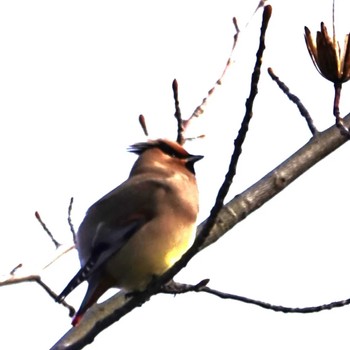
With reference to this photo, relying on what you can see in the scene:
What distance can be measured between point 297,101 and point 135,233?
102 centimetres

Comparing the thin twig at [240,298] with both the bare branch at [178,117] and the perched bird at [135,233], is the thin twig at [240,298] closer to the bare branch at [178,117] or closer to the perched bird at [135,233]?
the perched bird at [135,233]

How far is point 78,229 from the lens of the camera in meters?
4.96

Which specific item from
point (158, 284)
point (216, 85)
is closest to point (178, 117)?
point (216, 85)

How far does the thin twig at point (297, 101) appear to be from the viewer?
4.16 metres

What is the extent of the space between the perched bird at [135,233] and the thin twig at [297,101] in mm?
818

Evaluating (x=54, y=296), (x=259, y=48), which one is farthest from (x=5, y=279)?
(x=259, y=48)

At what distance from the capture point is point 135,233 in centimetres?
477

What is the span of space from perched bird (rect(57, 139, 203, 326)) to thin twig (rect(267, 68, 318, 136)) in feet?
2.68

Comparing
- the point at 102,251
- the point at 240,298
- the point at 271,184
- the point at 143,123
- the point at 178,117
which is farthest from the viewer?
the point at 143,123

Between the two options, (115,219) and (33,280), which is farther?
(115,219)

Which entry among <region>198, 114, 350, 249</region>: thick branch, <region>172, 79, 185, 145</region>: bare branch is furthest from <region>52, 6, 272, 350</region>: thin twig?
<region>172, 79, 185, 145</region>: bare branch

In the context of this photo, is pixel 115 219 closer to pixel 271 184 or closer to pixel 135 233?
pixel 135 233

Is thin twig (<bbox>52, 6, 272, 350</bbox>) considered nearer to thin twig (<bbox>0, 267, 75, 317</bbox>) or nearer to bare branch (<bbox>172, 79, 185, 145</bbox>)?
thin twig (<bbox>0, 267, 75, 317</bbox>)

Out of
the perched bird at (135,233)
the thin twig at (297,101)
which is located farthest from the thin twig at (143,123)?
the thin twig at (297,101)
